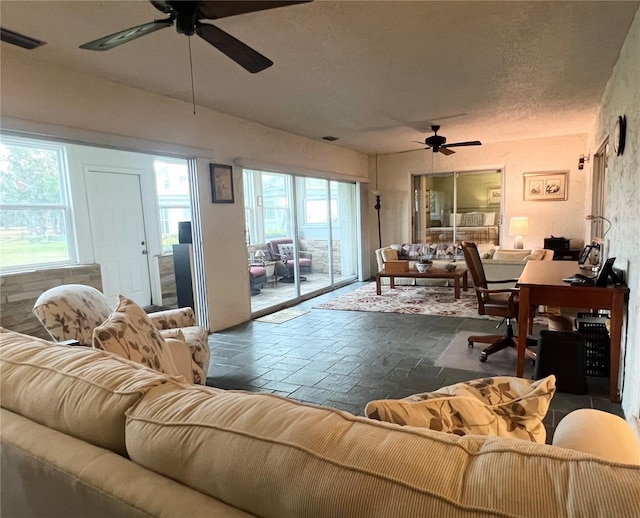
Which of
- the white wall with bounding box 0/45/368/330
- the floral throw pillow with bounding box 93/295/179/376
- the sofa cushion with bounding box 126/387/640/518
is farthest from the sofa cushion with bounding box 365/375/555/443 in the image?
the white wall with bounding box 0/45/368/330

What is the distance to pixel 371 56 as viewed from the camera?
3023mm

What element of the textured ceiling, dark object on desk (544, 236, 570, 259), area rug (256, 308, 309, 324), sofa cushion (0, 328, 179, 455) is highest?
the textured ceiling

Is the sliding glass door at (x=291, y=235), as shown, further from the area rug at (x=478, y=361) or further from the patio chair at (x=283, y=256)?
the area rug at (x=478, y=361)

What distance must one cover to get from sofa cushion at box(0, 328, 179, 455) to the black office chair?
3122 millimetres

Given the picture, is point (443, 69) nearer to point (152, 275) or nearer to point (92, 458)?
point (92, 458)

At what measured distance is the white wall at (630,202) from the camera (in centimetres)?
229

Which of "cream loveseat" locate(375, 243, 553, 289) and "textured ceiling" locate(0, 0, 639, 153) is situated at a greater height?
"textured ceiling" locate(0, 0, 639, 153)

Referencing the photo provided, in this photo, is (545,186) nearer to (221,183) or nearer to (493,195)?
(493,195)

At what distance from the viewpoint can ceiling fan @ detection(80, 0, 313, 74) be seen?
1650mm

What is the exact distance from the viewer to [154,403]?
0.92 metres

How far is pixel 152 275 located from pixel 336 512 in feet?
19.4

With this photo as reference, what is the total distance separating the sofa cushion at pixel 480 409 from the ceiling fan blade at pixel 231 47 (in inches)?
72.0

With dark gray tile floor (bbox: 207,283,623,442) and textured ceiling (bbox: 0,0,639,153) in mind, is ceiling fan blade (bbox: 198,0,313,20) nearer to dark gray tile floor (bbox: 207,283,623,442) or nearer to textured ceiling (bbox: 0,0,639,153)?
textured ceiling (bbox: 0,0,639,153)

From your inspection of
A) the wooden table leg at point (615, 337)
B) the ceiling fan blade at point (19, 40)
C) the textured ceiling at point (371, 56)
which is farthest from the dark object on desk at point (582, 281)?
the ceiling fan blade at point (19, 40)
